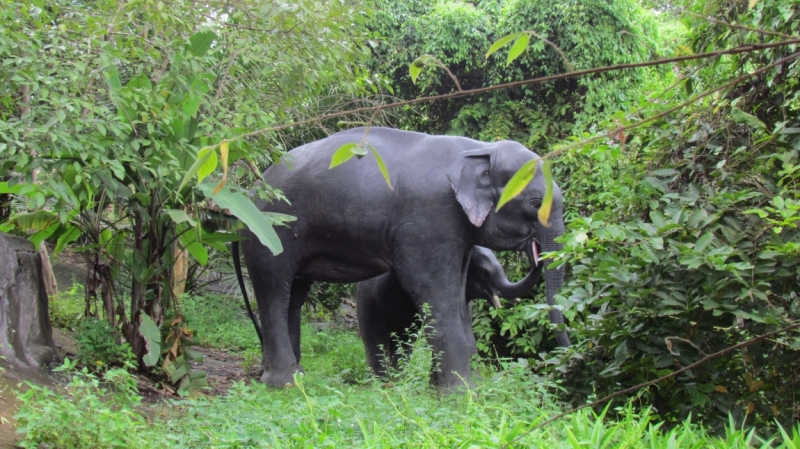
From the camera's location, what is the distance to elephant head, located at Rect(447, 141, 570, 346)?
523 centimetres

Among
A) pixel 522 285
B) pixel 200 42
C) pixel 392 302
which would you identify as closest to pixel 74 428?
pixel 200 42

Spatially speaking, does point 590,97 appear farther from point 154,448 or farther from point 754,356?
point 154,448

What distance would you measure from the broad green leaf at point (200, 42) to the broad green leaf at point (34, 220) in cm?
147

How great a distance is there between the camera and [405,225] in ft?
17.4

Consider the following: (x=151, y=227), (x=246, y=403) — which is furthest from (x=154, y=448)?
(x=151, y=227)

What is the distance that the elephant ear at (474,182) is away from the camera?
520cm

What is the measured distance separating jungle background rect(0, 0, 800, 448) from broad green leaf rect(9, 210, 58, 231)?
0.6 inches

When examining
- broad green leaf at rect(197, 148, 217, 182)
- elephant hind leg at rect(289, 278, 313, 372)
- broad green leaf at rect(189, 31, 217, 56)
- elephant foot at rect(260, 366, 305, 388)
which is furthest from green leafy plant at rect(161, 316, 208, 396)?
broad green leaf at rect(197, 148, 217, 182)

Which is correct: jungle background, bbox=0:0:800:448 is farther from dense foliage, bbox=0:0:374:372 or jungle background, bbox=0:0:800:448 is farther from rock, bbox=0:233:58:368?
rock, bbox=0:233:58:368

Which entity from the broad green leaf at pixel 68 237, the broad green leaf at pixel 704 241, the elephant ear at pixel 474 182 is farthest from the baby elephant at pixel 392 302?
the broad green leaf at pixel 704 241

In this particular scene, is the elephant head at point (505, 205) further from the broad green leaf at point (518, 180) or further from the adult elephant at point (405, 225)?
A: the broad green leaf at point (518, 180)

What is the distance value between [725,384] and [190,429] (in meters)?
2.53

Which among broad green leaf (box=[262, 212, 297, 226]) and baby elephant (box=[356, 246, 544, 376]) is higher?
broad green leaf (box=[262, 212, 297, 226])

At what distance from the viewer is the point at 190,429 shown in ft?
11.2
